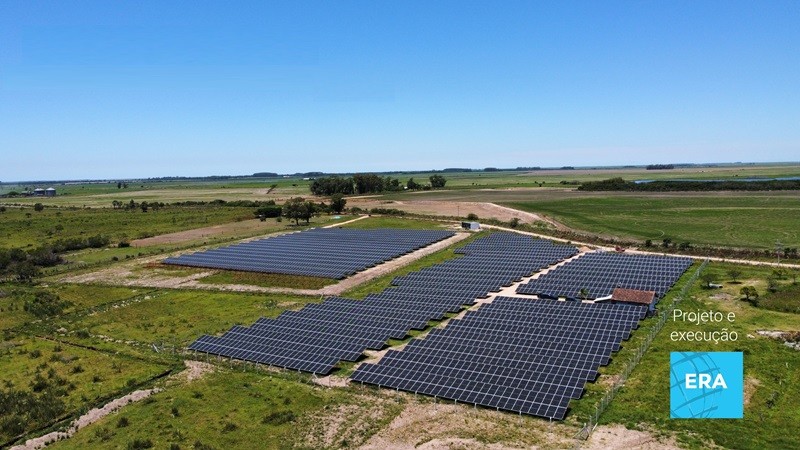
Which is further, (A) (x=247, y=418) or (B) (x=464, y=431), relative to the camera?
(A) (x=247, y=418)

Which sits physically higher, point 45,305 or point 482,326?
point 482,326

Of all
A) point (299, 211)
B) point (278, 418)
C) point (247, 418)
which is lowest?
point (247, 418)

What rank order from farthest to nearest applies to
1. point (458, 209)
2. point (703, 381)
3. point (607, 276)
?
point (458, 209), point (607, 276), point (703, 381)

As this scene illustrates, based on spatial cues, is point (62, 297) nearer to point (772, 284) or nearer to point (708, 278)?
point (708, 278)

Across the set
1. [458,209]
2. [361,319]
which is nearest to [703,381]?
[361,319]

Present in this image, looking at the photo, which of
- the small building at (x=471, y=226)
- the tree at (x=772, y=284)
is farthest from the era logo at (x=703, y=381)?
the small building at (x=471, y=226)

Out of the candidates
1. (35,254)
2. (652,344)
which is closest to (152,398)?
(652,344)

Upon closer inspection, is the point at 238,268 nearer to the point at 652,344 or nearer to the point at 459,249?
the point at 459,249
